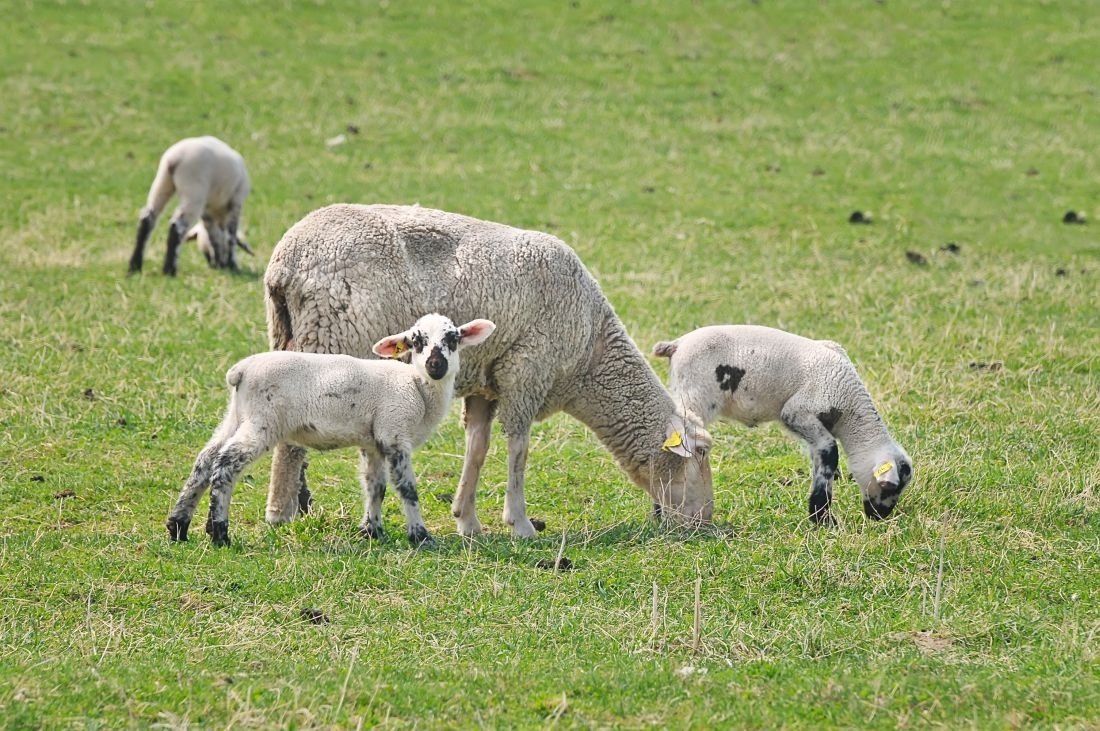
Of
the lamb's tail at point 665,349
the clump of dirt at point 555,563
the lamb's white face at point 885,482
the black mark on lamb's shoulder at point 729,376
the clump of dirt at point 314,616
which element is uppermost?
the lamb's tail at point 665,349

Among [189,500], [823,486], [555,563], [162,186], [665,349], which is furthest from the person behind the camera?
[162,186]

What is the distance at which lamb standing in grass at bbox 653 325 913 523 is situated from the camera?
9.41 metres

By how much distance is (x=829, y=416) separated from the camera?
31.2 ft

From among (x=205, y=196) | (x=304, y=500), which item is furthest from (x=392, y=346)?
(x=205, y=196)

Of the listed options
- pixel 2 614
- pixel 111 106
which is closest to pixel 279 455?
pixel 2 614

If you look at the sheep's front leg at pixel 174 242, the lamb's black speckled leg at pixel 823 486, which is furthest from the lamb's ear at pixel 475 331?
the sheep's front leg at pixel 174 242

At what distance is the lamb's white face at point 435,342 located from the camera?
8320 millimetres

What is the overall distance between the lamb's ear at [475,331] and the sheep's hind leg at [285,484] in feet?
4.29

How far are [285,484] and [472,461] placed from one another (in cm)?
126

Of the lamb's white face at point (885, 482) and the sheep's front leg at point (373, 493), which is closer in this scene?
the sheep's front leg at point (373, 493)

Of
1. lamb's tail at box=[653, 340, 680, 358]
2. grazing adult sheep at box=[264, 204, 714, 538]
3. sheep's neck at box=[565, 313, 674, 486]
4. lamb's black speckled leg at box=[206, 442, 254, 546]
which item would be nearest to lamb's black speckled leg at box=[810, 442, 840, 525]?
grazing adult sheep at box=[264, 204, 714, 538]

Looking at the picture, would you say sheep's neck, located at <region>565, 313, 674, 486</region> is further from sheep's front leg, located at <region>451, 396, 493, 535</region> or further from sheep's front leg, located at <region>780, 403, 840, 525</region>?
sheep's front leg, located at <region>780, 403, 840, 525</region>

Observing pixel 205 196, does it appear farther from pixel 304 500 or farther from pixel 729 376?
pixel 729 376

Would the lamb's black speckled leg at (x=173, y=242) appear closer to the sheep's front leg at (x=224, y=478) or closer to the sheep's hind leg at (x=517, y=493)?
the sheep's hind leg at (x=517, y=493)
